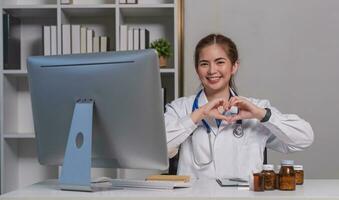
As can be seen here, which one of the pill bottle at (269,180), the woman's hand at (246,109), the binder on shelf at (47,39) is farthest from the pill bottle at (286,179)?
the binder on shelf at (47,39)

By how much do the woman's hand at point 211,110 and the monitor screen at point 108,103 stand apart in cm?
52

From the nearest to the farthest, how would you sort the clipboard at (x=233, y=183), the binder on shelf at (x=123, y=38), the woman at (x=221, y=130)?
1. the clipboard at (x=233, y=183)
2. the woman at (x=221, y=130)
3. the binder on shelf at (x=123, y=38)

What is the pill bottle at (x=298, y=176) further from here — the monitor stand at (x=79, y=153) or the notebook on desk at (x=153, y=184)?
the monitor stand at (x=79, y=153)

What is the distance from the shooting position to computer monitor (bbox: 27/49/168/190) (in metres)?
1.57

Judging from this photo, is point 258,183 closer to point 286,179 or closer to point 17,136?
point 286,179

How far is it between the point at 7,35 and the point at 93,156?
188 centimetres

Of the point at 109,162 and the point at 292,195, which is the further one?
the point at 109,162

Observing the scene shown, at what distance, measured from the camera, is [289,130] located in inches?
86.2

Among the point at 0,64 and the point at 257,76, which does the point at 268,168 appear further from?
the point at 0,64

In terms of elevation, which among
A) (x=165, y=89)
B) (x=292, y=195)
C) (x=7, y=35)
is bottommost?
(x=292, y=195)

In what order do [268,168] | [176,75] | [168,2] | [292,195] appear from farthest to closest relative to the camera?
[168,2] → [176,75] → [268,168] → [292,195]

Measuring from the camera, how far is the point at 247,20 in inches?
129

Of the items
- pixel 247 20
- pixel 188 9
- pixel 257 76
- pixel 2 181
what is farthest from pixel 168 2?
pixel 2 181

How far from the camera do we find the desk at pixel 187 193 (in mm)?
1479
